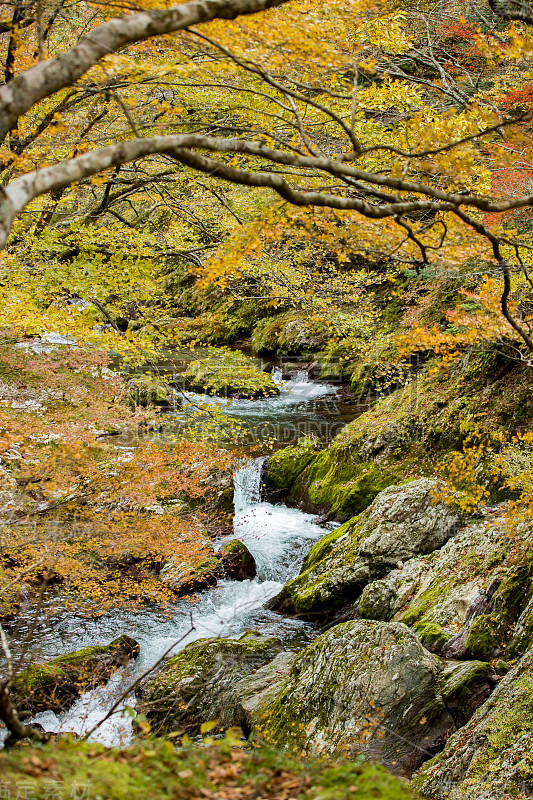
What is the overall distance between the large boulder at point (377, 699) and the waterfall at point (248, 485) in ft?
24.8

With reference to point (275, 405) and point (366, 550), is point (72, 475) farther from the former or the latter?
point (275, 405)

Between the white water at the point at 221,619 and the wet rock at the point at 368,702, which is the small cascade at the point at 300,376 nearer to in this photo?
the white water at the point at 221,619

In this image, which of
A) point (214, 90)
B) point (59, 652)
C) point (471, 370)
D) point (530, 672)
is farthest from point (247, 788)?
point (471, 370)

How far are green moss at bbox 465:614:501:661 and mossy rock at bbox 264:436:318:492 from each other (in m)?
7.50

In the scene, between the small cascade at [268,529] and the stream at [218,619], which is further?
the small cascade at [268,529]

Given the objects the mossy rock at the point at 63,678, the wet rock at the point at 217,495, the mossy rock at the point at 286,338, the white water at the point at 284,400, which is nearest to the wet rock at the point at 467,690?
the mossy rock at the point at 63,678

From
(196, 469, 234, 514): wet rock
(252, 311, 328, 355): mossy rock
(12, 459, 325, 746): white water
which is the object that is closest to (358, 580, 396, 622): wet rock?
(12, 459, 325, 746): white water

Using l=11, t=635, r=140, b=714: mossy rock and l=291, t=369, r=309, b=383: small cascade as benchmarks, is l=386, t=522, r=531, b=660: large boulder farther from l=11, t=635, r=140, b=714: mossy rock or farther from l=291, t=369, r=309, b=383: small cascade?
l=291, t=369, r=309, b=383: small cascade

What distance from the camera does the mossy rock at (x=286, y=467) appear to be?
13.8 m

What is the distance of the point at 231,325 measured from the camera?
86.7 feet

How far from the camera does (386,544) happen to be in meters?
8.89

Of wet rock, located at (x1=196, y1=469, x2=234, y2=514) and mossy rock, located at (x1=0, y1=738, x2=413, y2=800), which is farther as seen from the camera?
wet rock, located at (x1=196, y1=469, x2=234, y2=514)

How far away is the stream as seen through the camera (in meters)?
7.83

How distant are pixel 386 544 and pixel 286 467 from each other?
5289 mm
